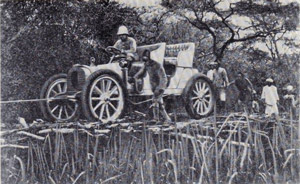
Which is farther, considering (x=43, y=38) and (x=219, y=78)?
(x=219, y=78)

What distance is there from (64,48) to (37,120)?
0.53 metres

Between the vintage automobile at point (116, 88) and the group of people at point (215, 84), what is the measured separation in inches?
1.5

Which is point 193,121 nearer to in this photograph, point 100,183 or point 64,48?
point 100,183

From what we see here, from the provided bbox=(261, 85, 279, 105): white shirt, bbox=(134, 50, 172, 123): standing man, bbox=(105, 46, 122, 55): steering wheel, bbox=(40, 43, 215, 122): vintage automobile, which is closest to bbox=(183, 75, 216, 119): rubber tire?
bbox=(40, 43, 215, 122): vintage automobile

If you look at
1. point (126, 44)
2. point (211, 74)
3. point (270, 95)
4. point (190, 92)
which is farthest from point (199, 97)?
point (126, 44)

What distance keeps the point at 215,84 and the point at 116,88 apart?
2.34 ft

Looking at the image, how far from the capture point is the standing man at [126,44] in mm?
3478

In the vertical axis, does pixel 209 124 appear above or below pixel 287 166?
above

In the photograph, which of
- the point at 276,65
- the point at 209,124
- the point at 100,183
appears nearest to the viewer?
the point at 100,183

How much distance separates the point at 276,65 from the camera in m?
3.69

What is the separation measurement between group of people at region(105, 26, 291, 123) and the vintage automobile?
37 mm

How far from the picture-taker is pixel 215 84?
11.8 feet

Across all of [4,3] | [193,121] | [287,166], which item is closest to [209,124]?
[193,121]

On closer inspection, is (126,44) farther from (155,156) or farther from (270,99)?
(270,99)
